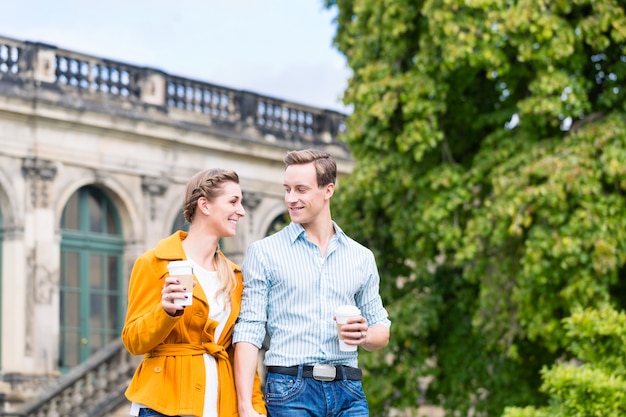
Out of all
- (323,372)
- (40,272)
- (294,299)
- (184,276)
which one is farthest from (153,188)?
(184,276)

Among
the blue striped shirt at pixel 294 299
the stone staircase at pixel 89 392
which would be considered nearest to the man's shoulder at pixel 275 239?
the blue striped shirt at pixel 294 299

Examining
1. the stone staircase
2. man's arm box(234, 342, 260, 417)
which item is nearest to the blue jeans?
man's arm box(234, 342, 260, 417)

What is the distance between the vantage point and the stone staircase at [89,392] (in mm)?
17969

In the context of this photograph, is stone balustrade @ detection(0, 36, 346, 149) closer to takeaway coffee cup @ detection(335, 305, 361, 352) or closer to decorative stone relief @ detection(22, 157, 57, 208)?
decorative stone relief @ detection(22, 157, 57, 208)

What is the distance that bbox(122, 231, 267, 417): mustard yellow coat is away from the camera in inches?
213

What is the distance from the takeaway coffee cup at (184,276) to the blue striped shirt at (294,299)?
0.51m

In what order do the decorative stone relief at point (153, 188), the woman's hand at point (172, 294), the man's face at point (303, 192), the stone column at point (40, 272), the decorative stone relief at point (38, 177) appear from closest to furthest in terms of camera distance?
the woman's hand at point (172, 294), the man's face at point (303, 192), the stone column at point (40, 272), the decorative stone relief at point (38, 177), the decorative stone relief at point (153, 188)

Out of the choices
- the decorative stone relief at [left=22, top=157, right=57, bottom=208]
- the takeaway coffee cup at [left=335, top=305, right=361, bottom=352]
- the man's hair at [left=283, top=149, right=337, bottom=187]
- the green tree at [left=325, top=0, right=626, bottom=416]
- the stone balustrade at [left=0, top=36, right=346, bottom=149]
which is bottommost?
the takeaway coffee cup at [left=335, top=305, right=361, bottom=352]

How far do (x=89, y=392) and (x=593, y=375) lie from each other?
10.1m

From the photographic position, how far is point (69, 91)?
20438 mm

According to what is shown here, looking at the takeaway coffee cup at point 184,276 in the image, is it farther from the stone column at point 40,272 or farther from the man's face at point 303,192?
the stone column at point 40,272

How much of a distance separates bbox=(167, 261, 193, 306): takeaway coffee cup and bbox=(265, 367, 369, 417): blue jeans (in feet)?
2.34

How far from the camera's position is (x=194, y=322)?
18.0 ft

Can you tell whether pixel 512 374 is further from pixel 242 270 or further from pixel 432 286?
pixel 242 270
